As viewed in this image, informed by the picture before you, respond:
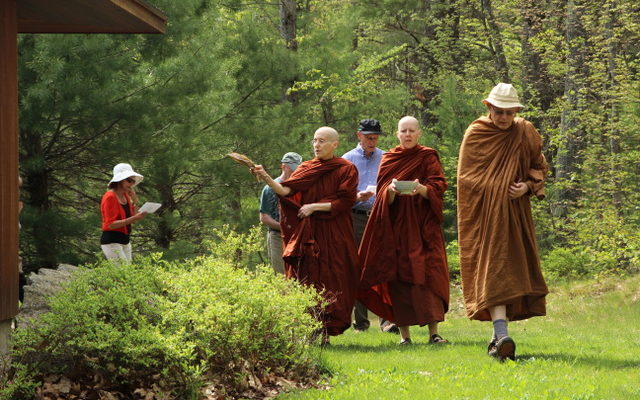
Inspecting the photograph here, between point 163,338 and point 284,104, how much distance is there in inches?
548

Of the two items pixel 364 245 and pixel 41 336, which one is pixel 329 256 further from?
pixel 41 336

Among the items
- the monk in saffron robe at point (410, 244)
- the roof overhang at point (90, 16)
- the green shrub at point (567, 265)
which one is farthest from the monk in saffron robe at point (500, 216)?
the green shrub at point (567, 265)

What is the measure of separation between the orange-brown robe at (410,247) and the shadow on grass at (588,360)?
5.31ft

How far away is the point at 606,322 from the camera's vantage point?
13523 mm

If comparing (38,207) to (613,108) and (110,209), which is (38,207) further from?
(613,108)

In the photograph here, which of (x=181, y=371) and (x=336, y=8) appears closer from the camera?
(x=181, y=371)

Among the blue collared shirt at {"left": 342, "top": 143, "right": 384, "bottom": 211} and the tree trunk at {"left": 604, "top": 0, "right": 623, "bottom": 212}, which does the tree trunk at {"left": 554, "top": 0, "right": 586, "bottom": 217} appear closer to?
Answer: the tree trunk at {"left": 604, "top": 0, "right": 623, "bottom": 212}

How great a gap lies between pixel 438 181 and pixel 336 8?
18.4 m

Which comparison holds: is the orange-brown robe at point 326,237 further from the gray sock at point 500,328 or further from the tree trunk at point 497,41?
the tree trunk at point 497,41

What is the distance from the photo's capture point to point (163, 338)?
20.4 feet

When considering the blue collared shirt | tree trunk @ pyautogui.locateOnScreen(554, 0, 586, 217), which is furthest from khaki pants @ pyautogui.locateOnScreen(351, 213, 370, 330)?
tree trunk @ pyautogui.locateOnScreen(554, 0, 586, 217)

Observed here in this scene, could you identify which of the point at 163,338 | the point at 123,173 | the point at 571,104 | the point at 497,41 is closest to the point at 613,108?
the point at 571,104

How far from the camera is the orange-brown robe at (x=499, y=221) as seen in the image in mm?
8195

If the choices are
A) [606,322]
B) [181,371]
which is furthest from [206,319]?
[606,322]
